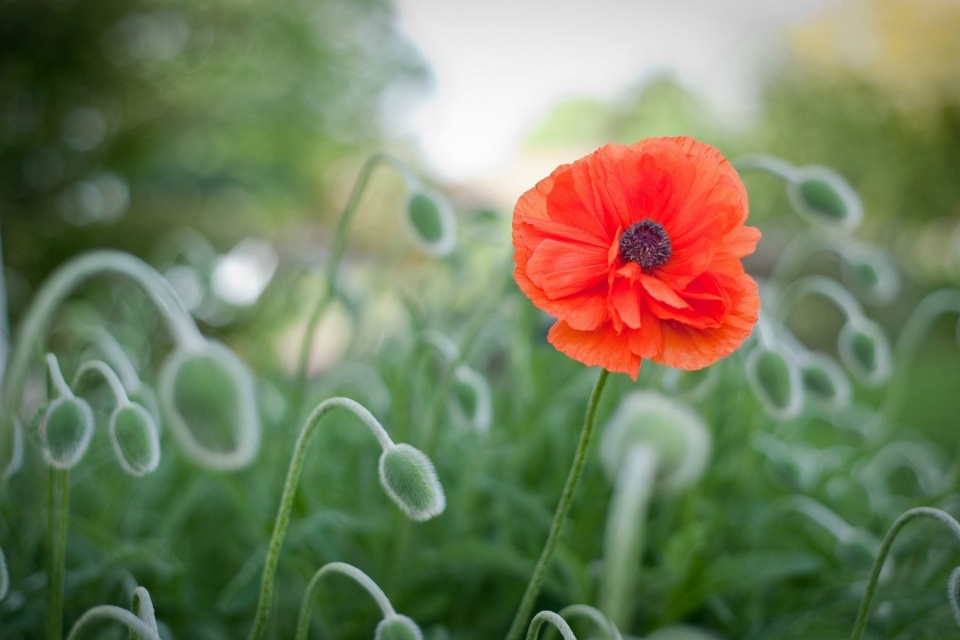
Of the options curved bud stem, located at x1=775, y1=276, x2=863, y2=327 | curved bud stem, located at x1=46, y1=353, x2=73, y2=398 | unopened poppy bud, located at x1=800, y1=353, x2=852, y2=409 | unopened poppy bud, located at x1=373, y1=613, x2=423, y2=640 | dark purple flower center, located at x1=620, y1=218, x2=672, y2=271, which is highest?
curved bud stem, located at x1=775, y1=276, x2=863, y2=327

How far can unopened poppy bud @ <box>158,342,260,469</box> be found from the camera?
1.89 ft

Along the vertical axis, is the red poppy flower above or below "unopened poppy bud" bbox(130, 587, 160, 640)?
above

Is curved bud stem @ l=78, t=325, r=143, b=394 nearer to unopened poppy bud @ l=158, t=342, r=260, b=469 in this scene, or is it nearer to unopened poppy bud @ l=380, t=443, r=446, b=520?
unopened poppy bud @ l=158, t=342, r=260, b=469

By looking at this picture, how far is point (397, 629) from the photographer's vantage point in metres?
0.47

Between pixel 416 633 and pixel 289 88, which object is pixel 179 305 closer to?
pixel 416 633

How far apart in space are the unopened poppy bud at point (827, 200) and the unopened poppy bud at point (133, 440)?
0.65 metres

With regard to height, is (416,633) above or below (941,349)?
below

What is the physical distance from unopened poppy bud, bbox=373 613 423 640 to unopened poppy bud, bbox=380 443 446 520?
0.20 feet

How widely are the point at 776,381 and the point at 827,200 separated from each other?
23cm

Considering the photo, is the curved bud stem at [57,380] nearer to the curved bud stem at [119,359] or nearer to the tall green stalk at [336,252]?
the curved bud stem at [119,359]

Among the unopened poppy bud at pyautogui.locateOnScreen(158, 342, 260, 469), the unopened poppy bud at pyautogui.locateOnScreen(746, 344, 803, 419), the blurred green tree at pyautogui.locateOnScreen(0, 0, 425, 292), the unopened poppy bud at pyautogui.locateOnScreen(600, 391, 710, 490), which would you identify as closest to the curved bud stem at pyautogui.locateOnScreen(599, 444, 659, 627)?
the unopened poppy bud at pyautogui.locateOnScreen(600, 391, 710, 490)

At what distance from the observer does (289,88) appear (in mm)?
7258

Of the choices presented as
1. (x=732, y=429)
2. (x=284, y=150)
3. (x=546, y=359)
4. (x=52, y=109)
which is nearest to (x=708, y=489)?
(x=732, y=429)

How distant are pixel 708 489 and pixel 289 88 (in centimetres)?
696
